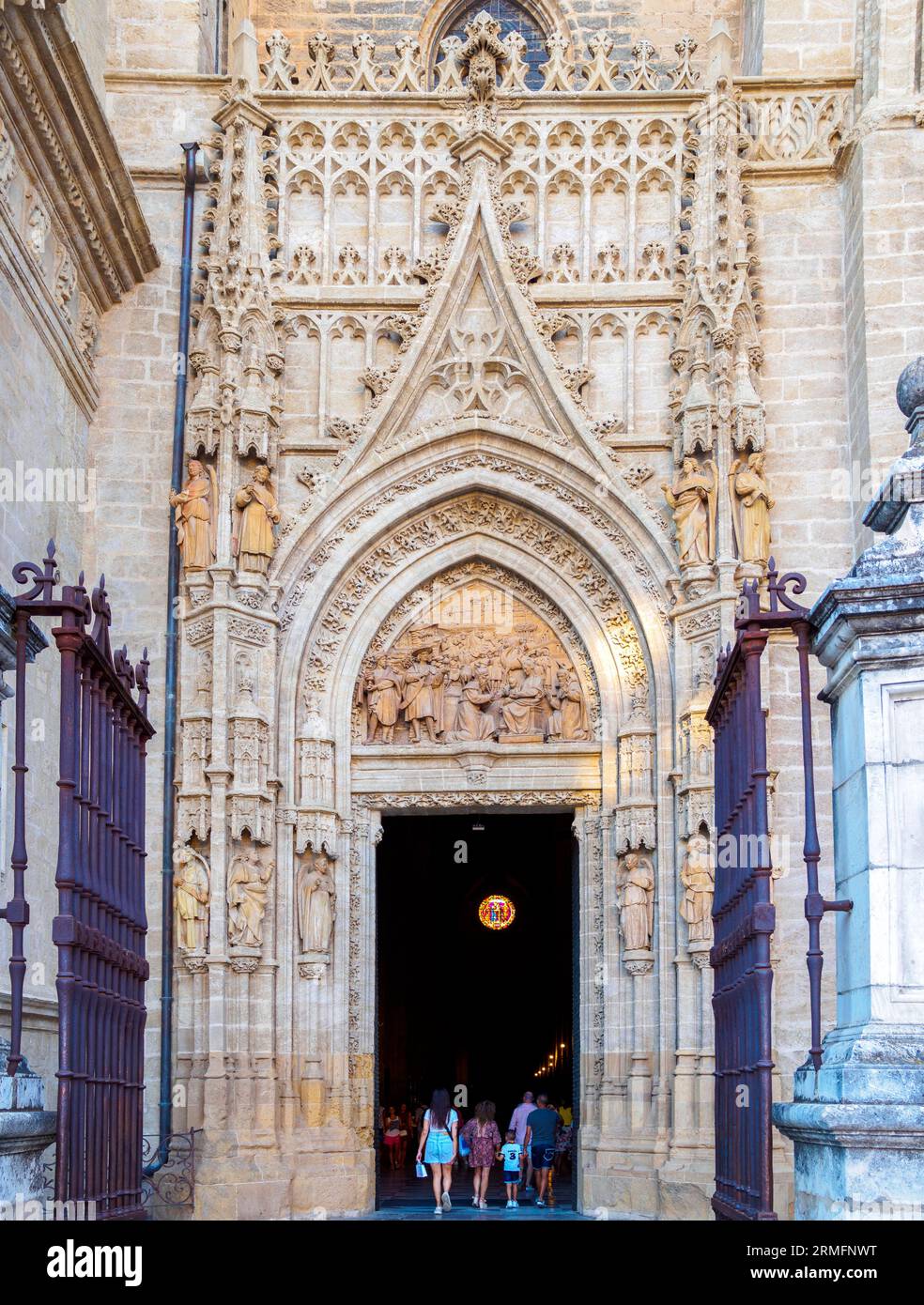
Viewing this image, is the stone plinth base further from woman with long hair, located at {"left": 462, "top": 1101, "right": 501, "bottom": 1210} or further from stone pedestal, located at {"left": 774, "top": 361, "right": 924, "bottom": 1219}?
woman with long hair, located at {"left": 462, "top": 1101, "right": 501, "bottom": 1210}

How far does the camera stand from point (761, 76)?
1578 centimetres

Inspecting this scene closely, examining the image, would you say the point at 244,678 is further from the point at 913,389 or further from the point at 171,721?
the point at 913,389

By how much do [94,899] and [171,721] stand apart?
7311 millimetres

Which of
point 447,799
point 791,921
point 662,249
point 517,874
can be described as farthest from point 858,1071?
point 517,874

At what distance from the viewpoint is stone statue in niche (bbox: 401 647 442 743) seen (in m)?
15.5

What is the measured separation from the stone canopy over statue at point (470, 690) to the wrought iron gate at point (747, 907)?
21.6 feet

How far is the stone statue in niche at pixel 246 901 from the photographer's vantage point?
46.6ft

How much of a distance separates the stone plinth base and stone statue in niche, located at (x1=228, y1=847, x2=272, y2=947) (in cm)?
906

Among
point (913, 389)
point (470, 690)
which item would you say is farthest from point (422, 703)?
point (913, 389)

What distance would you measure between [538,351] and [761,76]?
3.20 meters

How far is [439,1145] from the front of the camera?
15047mm

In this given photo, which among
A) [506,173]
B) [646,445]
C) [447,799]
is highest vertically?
[506,173]

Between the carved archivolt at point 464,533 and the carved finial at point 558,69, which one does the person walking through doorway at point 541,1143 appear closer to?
the carved archivolt at point 464,533
